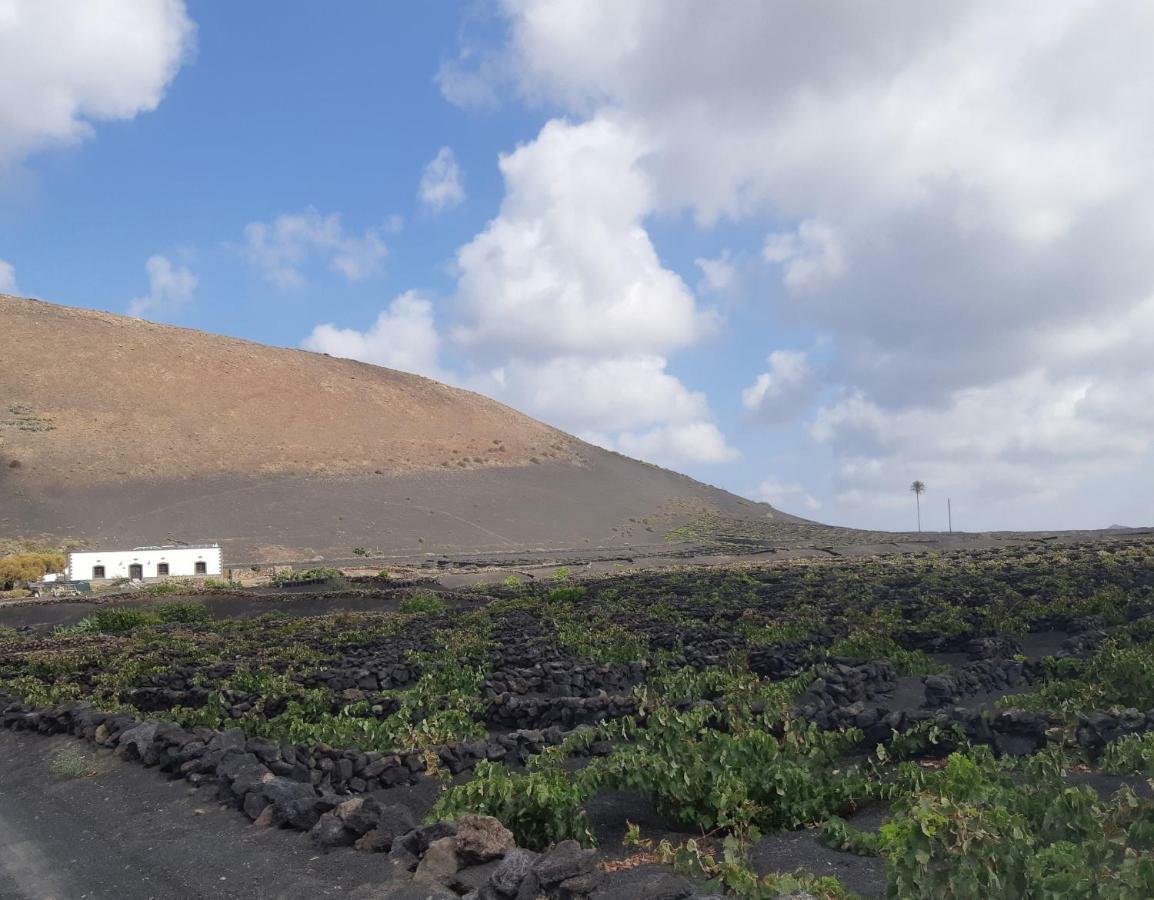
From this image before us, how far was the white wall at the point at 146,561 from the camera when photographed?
61281mm

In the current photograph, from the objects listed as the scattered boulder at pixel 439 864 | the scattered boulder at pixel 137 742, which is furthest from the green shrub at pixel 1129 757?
the scattered boulder at pixel 137 742

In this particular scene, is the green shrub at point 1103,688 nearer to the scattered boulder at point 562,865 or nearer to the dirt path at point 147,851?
the scattered boulder at point 562,865

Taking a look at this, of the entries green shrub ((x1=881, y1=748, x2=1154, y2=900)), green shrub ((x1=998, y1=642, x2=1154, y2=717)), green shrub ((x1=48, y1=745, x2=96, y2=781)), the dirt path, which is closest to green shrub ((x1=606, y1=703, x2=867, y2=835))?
green shrub ((x1=881, y1=748, x2=1154, y2=900))

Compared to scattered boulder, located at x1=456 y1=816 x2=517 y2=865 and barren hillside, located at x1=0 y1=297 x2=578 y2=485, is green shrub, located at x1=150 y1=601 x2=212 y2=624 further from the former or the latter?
barren hillside, located at x1=0 y1=297 x2=578 y2=485

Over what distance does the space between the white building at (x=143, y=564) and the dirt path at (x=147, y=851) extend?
55301 millimetres

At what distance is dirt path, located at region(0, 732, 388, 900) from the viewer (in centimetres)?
774

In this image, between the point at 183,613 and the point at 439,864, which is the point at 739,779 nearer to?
the point at 439,864

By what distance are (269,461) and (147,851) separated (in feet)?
333

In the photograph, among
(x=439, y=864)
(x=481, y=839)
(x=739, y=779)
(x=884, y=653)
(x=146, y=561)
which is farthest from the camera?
(x=146, y=561)

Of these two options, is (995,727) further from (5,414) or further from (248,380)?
(248,380)

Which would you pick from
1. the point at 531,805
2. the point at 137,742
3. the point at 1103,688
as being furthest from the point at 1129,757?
the point at 137,742

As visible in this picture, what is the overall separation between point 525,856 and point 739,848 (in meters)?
1.71

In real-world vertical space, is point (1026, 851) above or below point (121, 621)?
above

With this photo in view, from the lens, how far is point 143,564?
207 feet
